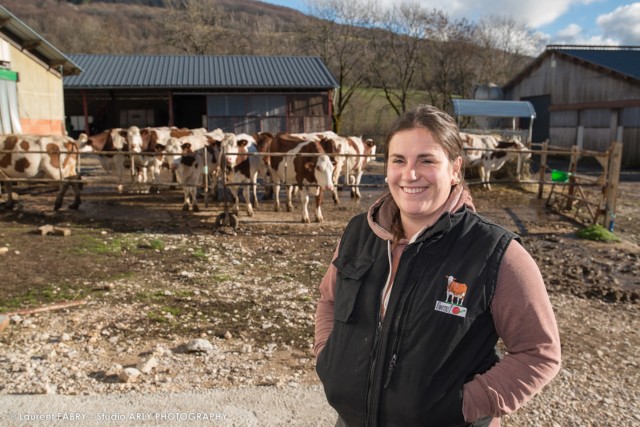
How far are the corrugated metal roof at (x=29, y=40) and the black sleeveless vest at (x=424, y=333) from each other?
16141mm

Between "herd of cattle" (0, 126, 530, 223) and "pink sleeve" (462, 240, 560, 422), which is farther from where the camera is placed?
"herd of cattle" (0, 126, 530, 223)

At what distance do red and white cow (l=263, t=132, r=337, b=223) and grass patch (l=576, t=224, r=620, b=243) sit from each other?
4.77 m

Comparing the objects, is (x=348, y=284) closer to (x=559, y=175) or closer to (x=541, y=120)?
(x=559, y=175)

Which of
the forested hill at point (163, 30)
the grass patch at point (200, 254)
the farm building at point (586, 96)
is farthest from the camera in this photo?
the forested hill at point (163, 30)

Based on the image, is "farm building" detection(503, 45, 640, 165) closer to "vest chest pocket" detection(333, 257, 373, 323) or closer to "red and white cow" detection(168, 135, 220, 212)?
"red and white cow" detection(168, 135, 220, 212)

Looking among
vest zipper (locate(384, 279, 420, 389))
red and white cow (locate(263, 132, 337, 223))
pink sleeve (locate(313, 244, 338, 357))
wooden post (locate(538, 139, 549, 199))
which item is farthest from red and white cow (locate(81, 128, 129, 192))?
vest zipper (locate(384, 279, 420, 389))

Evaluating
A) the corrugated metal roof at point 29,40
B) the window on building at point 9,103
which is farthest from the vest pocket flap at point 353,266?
the corrugated metal roof at point 29,40

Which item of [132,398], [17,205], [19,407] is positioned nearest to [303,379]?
[132,398]

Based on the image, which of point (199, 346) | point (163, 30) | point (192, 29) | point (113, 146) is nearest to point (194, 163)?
point (113, 146)

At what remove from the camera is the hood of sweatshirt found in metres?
2.17

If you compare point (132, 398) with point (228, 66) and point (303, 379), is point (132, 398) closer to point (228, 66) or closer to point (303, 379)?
point (303, 379)

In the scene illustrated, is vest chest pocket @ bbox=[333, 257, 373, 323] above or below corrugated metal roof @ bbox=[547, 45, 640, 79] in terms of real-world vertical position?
below

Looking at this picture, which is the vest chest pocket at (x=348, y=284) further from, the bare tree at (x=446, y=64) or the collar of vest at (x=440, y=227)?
the bare tree at (x=446, y=64)

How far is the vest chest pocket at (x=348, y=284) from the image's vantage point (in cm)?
213
